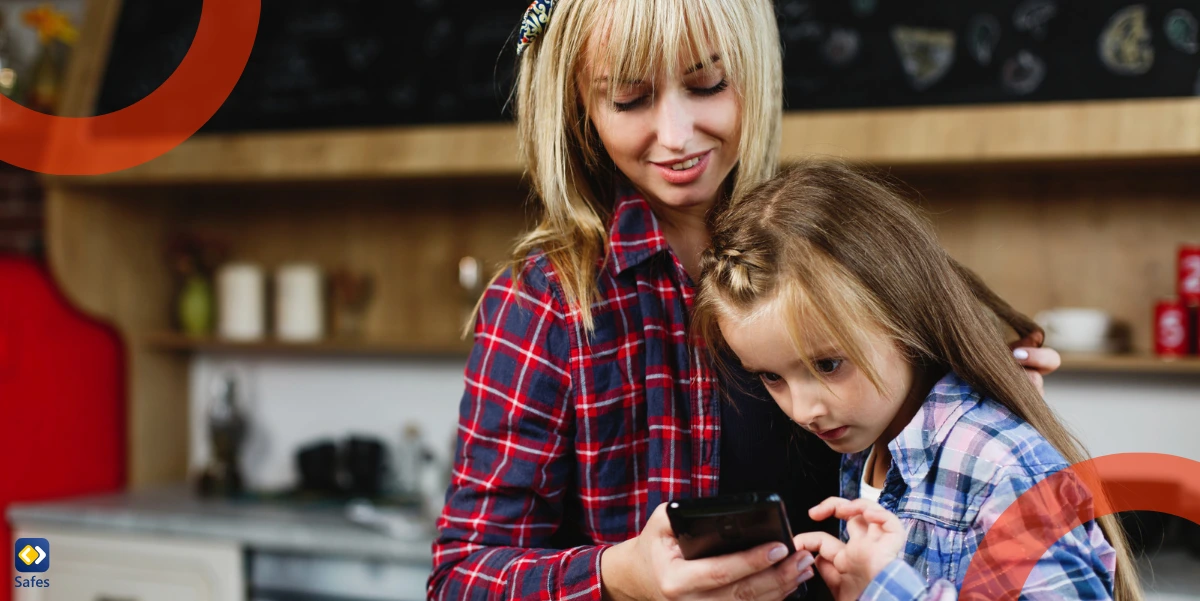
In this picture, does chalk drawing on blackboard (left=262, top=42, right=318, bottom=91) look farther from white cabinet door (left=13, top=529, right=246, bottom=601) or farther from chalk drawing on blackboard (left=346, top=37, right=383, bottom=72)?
white cabinet door (left=13, top=529, right=246, bottom=601)

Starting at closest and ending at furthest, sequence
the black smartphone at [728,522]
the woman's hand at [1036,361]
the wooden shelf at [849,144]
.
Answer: the black smartphone at [728,522], the woman's hand at [1036,361], the wooden shelf at [849,144]

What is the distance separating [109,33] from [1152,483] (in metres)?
2.98

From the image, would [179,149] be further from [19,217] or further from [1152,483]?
[1152,483]

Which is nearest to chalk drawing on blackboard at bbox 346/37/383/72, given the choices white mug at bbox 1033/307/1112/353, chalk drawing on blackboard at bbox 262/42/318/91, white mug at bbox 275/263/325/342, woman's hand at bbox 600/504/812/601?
chalk drawing on blackboard at bbox 262/42/318/91

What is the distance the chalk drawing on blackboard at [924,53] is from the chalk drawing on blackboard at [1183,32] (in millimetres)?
460

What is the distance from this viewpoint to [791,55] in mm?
2477

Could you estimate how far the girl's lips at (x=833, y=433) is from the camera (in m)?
0.98

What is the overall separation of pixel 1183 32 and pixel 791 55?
863mm

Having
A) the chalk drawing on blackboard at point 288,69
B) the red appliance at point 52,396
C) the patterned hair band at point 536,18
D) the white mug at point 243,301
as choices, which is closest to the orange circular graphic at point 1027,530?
the patterned hair band at point 536,18

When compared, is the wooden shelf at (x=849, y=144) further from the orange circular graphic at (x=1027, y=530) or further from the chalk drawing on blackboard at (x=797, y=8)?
the orange circular graphic at (x=1027, y=530)

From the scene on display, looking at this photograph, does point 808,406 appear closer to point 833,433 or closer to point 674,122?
point 833,433

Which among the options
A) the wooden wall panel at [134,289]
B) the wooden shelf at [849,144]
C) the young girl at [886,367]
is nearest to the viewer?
the young girl at [886,367]

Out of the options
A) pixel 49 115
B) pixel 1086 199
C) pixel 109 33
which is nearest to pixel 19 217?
pixel 49 115

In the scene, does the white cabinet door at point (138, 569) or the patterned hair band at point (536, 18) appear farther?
the white cabinet door at point (138, 569)
